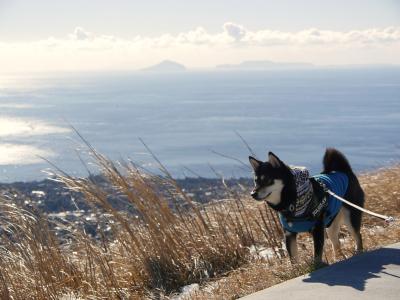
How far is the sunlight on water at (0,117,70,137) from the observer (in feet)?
261

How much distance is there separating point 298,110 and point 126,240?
378 ft

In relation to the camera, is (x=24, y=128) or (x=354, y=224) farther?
(x=24, y=128)

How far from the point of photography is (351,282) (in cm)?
352

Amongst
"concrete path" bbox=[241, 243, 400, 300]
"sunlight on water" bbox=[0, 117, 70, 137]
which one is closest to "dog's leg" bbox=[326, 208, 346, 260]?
"concrete path" bbox=[241, 243, 400, 300]

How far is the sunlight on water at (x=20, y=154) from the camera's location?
189 feet

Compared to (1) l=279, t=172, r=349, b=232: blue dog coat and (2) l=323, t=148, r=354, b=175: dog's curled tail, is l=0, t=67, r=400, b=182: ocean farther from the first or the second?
(1) l=279, t=172, r=349, b=232: blue dog coat

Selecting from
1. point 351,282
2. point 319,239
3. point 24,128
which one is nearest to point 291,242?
point 319,239

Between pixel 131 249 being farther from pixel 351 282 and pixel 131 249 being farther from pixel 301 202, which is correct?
pixel 351 282

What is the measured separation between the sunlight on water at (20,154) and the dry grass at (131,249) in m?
50.8

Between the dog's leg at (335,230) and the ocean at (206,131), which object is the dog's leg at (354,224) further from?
the ocean at (206,131)

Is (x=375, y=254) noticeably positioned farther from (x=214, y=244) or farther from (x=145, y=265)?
(x=145, y=265)

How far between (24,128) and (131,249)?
3388 inches

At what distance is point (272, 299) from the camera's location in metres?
3.41

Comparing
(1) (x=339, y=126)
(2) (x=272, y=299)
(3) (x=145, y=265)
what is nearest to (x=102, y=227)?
(3) (x=145, y=265)
